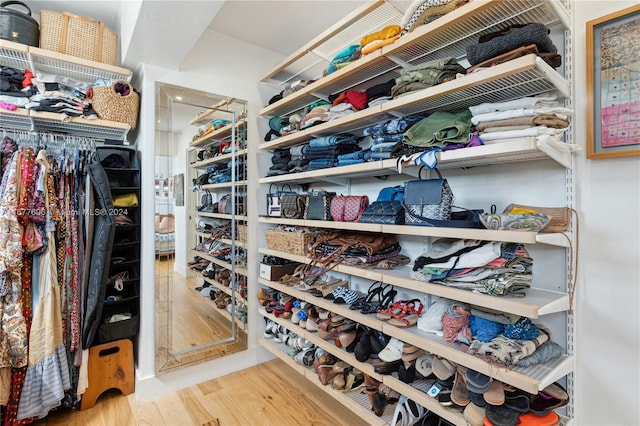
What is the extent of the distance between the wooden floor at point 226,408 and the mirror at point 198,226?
0.23 metres

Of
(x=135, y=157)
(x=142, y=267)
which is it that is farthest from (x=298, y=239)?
(x=135, y=157)

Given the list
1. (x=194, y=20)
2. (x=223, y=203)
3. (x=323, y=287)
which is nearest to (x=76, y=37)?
(x=194, y=20)

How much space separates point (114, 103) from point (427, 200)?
2.04 meters

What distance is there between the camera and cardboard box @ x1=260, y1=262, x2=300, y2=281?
2.35 meters

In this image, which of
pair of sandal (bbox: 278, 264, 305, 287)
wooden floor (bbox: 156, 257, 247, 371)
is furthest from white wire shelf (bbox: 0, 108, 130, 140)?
pair of sandal (bbox: 278, 264, 305, 287)

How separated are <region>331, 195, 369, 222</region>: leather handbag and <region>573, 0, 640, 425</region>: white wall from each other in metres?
0.96

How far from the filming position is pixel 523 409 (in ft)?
3.62

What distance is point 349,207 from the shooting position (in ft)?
5.92

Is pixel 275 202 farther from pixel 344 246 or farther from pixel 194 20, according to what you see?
pixel 194 20

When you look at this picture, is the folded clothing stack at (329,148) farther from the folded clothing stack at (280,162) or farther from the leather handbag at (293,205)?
the folded clothing stack at (280,162)

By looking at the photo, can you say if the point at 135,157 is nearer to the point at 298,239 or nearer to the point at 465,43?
the point at 298,239

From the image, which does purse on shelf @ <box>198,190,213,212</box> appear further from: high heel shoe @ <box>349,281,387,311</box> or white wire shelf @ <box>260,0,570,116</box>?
high heel shoe @ <box>349,281,387,311</box>

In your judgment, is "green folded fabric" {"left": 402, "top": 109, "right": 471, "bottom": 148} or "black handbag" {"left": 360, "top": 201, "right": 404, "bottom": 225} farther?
"black handbag" {"left": 360, "top": 201, "right": 404, "bottom": 225}

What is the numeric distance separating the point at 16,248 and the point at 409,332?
2024mm
